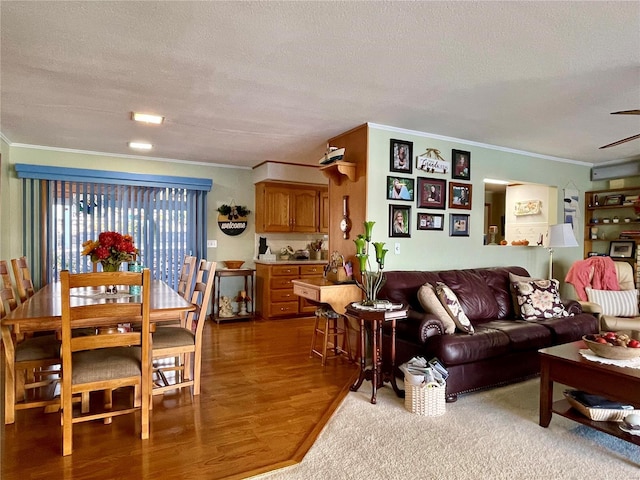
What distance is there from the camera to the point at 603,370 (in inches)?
94.7

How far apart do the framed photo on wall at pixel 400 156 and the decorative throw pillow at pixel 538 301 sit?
169 centimetres

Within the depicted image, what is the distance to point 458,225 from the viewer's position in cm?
472

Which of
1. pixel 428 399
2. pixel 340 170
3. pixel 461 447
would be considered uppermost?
pixel 340 170

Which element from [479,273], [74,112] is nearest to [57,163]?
[74,112]

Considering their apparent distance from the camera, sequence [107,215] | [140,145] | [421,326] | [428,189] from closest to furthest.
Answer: [421,326] → [428,189] → [140,145] → [107,215]

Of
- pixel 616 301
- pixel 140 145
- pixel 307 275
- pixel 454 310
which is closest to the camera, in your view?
pixel 454 310

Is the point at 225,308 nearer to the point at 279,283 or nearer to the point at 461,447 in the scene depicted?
the point at 279,283

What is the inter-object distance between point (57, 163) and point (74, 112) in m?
1.96

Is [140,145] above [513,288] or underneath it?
above

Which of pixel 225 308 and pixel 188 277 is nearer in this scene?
pixel 188 277

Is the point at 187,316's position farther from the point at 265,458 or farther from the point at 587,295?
the point at 587,295

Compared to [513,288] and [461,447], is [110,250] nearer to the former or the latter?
[461,447]

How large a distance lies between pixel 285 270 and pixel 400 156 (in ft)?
9.17

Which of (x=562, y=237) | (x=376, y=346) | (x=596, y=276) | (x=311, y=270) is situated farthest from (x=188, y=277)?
(x=596, y=276)
